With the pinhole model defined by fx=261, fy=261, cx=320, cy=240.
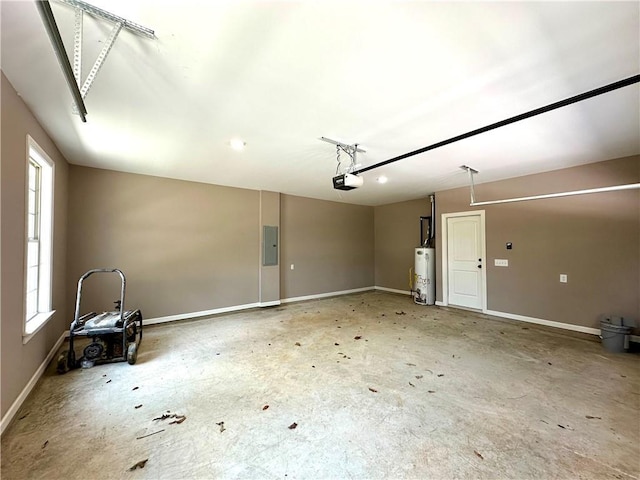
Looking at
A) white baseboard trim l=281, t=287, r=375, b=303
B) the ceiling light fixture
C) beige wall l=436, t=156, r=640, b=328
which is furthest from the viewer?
white baseboard trim l=281, t=287, r=375, b=303

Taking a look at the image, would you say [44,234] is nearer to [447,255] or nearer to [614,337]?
[447,255]

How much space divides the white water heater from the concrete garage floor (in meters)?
2.38

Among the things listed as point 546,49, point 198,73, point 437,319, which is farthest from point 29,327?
point 437,319

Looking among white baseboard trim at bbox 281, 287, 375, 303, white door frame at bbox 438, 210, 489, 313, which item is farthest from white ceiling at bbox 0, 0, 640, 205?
white baseboard trim at bbox 281, 287, 375, 303

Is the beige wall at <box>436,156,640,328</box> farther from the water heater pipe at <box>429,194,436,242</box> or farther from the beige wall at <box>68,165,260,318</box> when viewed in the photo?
the beige wall at <box>68,165,260,318</box>

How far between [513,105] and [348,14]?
1829 mm

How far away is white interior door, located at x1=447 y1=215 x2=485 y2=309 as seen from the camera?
17.8ft

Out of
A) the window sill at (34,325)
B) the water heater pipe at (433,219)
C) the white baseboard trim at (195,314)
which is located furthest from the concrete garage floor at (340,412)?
the water heater pipe at (433,219)

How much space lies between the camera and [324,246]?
7.22 m

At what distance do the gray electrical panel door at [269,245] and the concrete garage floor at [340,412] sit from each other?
94.3 inches

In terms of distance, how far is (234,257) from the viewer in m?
5.61

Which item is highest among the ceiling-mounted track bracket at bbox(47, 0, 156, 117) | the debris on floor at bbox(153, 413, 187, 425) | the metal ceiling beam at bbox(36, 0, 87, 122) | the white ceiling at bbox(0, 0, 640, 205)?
the white ceiling at bbox(0, 0, 640, 205)

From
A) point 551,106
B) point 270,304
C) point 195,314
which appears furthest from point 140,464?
point 270,304

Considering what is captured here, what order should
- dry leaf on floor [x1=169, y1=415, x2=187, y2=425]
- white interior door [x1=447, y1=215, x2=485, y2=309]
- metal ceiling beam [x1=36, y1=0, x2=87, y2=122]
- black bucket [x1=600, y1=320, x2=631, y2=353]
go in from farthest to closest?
1. white interior door [x1=447, y1=215, x2=485, y2=309]
2. black bucket [x1=600, y1=320, x2=631, y2=353]
3. dry leaf on floor [x1=169, y1=415, x2=187, y2=425]
4. metal ceiling beam [x1=36, y1=0, x2=87, y2=122]
